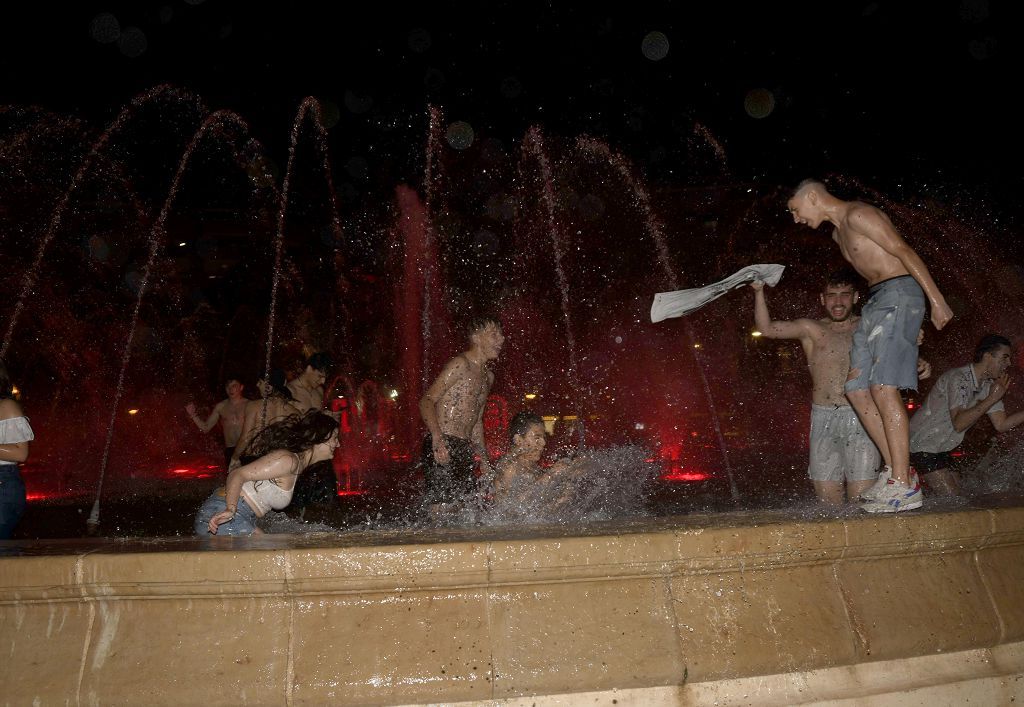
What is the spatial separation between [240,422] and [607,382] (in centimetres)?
1912

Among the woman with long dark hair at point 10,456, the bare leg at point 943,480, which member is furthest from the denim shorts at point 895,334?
the woman with long dark hair at point 10,456

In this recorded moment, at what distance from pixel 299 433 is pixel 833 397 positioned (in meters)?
3.26

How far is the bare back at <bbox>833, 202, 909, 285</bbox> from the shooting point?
11.5ft

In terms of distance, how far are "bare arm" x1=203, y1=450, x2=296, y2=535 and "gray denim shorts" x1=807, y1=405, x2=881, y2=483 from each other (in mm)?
3208

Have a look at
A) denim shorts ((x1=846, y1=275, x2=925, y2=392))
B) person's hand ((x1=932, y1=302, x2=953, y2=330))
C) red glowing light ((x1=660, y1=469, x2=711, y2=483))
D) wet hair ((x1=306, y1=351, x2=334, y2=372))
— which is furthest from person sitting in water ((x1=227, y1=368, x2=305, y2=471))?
red glowing light ((x1=660, y1=469, x2=711, y2=483))

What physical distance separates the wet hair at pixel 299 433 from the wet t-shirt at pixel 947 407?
4215 mm

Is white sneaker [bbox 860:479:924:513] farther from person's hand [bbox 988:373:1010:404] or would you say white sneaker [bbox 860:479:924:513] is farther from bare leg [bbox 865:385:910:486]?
person's hand [bbox 988:373:1010:404]

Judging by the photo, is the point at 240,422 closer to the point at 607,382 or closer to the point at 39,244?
the point at 607,382

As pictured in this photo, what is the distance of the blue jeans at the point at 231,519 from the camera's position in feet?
12.8

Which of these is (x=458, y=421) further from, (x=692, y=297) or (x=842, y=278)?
(x=842, y=278)

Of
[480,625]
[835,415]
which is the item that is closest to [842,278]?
[835,415]

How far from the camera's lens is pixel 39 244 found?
2358 centimetres

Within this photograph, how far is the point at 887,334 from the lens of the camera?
351cm

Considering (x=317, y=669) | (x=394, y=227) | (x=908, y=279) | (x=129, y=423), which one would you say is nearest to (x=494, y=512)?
(x=317, y=669)
